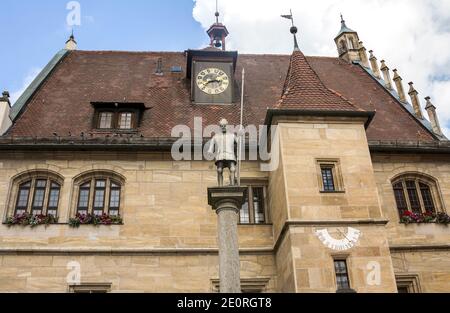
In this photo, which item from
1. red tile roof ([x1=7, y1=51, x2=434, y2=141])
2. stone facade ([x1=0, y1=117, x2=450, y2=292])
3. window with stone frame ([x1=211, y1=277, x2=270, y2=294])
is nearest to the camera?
stone facade ([x1=0, y1=117, x2=450, y2=292])

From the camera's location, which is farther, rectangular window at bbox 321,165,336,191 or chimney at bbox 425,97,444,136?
chimney at bbox 425,97,444,136

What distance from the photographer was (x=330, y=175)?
13047 mm

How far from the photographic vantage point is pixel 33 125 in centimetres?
1506

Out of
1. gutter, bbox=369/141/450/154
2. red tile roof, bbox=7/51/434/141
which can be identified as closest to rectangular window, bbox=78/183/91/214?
→ red tile roof, bbox=7/51/434/141

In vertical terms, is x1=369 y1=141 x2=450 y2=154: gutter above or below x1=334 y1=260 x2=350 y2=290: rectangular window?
above

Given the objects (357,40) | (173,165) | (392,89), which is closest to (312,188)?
(173,165)

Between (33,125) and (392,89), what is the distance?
12.9 meters

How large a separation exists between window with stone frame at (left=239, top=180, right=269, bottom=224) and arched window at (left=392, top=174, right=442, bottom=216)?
3.84 metres

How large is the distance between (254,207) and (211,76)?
5.59m

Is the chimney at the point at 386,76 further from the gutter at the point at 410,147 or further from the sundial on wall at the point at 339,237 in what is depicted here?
the sundial on wall at the point at 339,237

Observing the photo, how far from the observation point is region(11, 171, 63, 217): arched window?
13.6 m

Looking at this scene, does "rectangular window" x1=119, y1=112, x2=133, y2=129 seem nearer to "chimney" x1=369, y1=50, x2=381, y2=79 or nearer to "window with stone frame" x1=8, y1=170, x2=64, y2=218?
"window with stone frame" x1=8, y1=170, x2=64, y2=218

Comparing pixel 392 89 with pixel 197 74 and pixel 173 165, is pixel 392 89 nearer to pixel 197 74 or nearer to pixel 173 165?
pixel 197 74

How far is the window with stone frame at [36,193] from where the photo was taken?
13.5m
